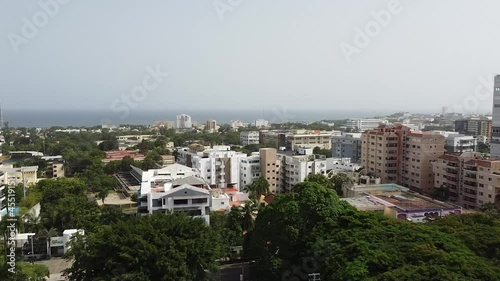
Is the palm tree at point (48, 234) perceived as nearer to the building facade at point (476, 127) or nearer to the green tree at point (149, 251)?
the green tree at point (149, 251)

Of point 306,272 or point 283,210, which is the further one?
point 283,210

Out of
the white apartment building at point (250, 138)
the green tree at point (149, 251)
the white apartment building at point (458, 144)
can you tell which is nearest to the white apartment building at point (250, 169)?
the green tree at point (149, 251)

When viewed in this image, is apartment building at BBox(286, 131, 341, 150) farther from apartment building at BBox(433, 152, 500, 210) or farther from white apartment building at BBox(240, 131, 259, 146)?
apartment building at BBox(433, 152, 500, 210)

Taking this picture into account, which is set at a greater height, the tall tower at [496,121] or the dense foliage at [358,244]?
the tall tower at [496,121]

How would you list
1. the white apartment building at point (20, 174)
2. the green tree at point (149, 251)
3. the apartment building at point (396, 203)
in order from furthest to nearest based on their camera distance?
1. the white apartment building at point (20, 174)
2. the apartment building at point (396, 203)
3. the green tree at point (149, 251)

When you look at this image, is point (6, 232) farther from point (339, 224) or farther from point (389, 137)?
point (389, 137)

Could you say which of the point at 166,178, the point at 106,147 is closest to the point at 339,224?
the point at 166,178
